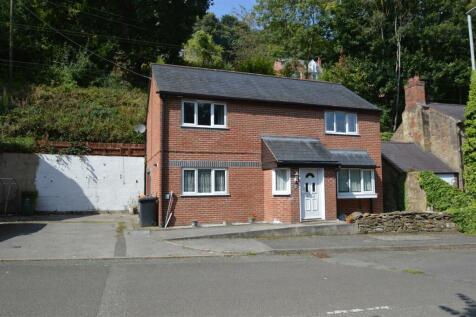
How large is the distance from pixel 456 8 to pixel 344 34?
8970 millimetres

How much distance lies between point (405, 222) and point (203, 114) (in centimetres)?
951

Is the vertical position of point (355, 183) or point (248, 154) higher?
point (248, 154)

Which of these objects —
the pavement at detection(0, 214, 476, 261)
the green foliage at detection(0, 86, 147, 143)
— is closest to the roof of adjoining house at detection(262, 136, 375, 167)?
the pavement at detection(0, 214, 476, 261)

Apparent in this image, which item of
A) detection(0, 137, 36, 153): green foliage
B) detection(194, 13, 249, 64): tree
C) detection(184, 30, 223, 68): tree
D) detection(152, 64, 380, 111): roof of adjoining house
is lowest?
detection(0, 137, 36, 153): green foliage

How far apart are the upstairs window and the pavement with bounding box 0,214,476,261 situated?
4.48m

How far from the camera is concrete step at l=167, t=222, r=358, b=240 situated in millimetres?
15523

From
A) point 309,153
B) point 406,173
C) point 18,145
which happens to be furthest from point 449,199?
point 18,145

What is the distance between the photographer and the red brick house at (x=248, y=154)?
18.6 m

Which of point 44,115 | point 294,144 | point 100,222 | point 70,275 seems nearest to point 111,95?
point 44,115

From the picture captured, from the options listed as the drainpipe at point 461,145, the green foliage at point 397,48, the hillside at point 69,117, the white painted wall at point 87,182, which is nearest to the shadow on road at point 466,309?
the white painted wall at point 87,182

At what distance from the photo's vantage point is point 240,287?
8.72 metres

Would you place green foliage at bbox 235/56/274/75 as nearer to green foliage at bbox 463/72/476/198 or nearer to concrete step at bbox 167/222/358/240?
green foliage at bbox 463/72/476/198

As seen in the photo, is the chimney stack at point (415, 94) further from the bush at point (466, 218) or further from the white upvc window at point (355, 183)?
the bush at point (466, 218)

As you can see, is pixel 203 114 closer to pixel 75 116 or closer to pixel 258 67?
pixel 75 116
